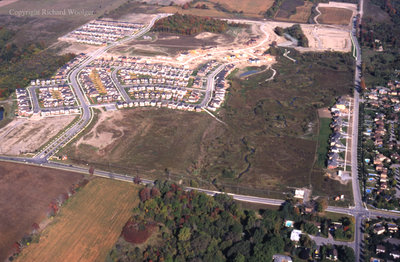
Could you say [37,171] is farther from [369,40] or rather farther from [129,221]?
[369,40]

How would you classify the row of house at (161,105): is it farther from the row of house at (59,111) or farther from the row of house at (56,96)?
the row of house at (56,96)

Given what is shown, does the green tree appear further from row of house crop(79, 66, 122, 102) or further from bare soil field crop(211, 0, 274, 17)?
bare soil field crop(211, 0, 274, 17)

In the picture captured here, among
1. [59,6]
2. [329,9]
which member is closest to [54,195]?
[59,6]

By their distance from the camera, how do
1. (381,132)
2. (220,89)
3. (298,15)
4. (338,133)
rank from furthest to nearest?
1. (298,15)
2. (220,89)
3. (381,132)
4. (338,133)

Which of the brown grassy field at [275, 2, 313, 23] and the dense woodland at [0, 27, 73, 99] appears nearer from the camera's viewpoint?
the dense woodland at [0, 27, 73, 99]

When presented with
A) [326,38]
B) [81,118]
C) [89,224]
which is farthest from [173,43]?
[89,224]

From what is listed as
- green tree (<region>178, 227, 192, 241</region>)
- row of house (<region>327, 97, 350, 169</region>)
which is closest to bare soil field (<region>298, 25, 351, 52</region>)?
row of house (<region>327, 97, 350, 169</region>)

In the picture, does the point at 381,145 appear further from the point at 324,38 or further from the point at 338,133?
the point at 324,38
